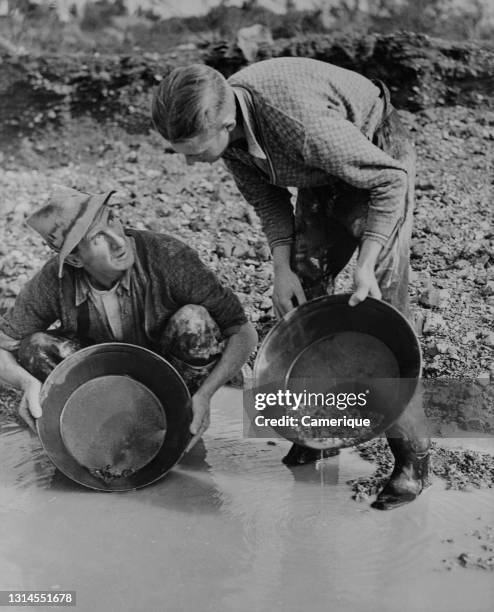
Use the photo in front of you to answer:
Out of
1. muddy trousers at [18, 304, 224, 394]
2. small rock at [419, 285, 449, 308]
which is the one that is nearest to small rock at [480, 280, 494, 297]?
small rock at [419, 285, 449, 308]

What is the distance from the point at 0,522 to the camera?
2.13 metres

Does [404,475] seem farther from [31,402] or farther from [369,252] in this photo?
[31,402]

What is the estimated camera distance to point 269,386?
7.28 feet

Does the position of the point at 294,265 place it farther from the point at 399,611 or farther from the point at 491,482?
the point at 399,611

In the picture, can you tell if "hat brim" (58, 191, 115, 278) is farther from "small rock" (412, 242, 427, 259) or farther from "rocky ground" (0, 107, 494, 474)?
"small rock" (412, 242, 427, 259)

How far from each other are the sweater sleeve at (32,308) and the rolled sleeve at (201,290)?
1.12 ft

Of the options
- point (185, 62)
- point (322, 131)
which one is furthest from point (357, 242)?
point (185, 62)

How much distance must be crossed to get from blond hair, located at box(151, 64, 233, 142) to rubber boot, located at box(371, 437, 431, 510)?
92cm

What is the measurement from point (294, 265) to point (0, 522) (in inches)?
40.5

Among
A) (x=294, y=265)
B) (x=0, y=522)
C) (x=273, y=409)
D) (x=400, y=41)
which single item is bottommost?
(x=0, y=522)

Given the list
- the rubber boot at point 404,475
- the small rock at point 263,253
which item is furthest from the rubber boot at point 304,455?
the small rock at point 263,253

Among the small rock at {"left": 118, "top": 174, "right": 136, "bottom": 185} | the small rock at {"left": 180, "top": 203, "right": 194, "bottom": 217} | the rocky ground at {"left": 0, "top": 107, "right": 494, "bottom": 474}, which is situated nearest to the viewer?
the rocky ground at {"left": 0, "top": 107, "right": 494, "bottom": 474}

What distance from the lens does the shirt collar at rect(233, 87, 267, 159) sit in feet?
6.17

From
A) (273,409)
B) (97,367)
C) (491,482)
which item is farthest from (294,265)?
(491,482)
